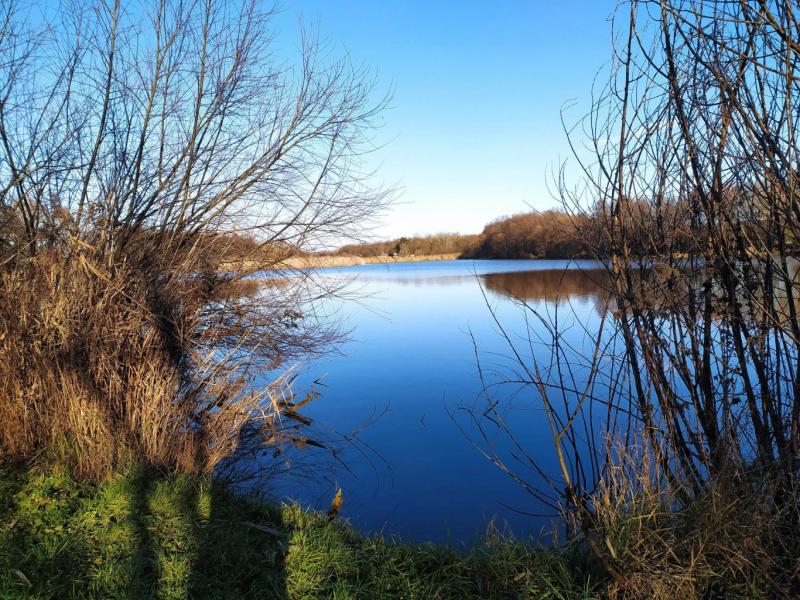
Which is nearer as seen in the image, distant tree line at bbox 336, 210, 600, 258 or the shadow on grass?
the shadow on grass

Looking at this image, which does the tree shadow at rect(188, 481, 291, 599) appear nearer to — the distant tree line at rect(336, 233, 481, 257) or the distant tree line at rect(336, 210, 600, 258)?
the distant tree line at rect(336, 210, 600, 258)

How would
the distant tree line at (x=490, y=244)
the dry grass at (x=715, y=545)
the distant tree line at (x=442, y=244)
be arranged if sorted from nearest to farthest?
the dry grass at (x=715, y=545) < the distant tree line at (x=490, y=244) < the distant tree line at (x=442, y=244)

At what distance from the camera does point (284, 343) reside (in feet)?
27.0

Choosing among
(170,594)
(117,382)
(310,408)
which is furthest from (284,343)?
(170,594)

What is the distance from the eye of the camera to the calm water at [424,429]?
478 centimetres

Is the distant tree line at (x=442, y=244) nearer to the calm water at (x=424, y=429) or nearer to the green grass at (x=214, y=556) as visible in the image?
the calm water at (x=424, y=429)

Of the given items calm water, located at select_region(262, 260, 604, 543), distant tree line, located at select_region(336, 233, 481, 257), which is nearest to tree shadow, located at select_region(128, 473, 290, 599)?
calm water, located at select_region(262, 260, 604, 543)

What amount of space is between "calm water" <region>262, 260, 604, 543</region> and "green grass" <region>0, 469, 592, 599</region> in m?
0.86

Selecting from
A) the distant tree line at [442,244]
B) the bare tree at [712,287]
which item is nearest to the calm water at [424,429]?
the bare tree at [712,287]

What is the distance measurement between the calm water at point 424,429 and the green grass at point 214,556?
0.86 m

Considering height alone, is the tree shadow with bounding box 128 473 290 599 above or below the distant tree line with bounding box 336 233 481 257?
below

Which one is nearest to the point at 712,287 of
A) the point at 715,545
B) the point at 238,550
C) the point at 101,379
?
the point at 715,545

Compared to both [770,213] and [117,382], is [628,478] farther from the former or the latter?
[117,382]

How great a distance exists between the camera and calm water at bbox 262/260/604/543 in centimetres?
478
